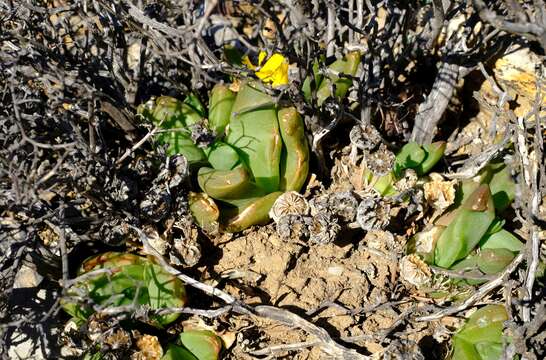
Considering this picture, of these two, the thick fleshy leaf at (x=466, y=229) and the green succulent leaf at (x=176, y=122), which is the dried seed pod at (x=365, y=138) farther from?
the green succulent leaf at (x=176, y=122)

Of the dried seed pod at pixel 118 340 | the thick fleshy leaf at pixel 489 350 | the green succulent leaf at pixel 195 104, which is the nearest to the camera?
the dried seed pod at pixel 118 340

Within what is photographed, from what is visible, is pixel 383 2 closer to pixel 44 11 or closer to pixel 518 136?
pixel 518 136

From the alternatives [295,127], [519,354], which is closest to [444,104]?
[295,127]

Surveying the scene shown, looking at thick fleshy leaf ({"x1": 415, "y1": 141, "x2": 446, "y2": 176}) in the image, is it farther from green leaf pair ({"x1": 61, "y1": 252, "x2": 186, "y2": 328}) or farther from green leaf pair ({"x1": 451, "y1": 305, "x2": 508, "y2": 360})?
green leaf pair ({"x1": 61, "y1": 252, "x2": 186, "y2": 328})

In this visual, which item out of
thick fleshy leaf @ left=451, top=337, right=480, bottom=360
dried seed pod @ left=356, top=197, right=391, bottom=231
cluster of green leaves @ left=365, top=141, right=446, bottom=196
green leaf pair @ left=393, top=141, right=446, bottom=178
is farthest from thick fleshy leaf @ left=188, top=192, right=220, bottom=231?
thick fleshy leaf @ left=451, top=337, right=480, bottom=360

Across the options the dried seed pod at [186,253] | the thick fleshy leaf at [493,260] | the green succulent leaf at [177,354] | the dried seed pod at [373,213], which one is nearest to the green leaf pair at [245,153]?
the dried seed pod at [186,253]

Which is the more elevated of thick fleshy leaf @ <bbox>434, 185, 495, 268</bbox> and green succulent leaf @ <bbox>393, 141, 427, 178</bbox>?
green succulent leaf @ <bbox>393, 141, 427, 178</bbox>
